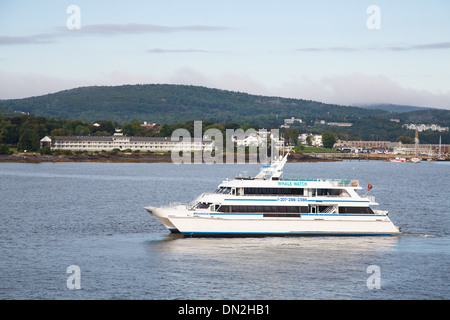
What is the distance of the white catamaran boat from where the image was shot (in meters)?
37.3

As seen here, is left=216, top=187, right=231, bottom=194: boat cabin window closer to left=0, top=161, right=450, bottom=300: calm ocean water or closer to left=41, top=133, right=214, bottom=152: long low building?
left=0, top=161, right=450, bottom=300: calm ocean water

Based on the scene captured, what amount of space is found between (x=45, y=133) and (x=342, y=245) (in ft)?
505

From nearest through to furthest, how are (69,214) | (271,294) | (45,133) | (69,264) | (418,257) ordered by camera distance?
(271,294) → (69,264) → (418,257) → (69,214) → (45,133)

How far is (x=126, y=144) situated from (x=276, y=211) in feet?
487

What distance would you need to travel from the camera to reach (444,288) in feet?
93.7

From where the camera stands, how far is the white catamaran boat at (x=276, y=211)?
122 feet

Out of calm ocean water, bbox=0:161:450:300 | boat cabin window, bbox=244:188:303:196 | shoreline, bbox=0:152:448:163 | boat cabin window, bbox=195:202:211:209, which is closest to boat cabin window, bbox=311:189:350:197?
boat cabin window, bbox=244:188:303:196

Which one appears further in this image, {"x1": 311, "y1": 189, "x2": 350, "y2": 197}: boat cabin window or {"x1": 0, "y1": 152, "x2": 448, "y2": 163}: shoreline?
{"x1": 0, "y1": 152, "x2": 448, "y2": 163}: shoreline

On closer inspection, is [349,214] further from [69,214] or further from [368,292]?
[69,214]

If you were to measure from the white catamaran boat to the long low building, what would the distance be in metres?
140

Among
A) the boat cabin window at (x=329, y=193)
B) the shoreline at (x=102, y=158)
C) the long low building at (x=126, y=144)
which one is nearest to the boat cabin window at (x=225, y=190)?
the boat cabin window at (x=329, y=193)

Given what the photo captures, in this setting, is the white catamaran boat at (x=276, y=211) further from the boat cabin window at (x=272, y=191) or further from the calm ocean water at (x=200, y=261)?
the calm ocean water at (x=200, y=261)

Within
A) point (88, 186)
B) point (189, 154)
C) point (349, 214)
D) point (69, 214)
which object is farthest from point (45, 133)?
point (349, 214)

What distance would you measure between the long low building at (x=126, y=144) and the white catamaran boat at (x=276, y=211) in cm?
14013
